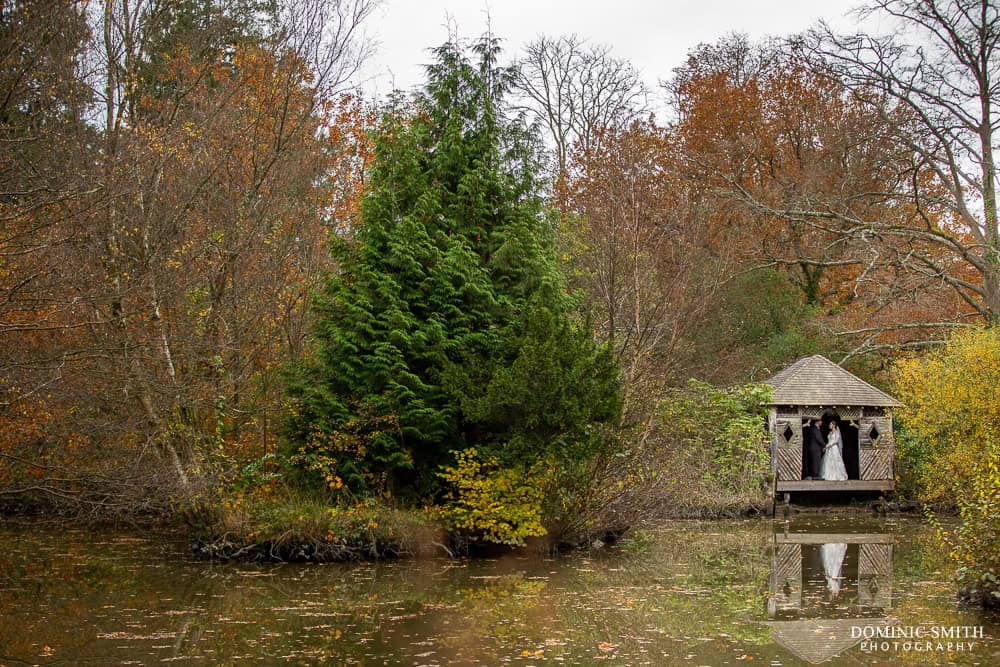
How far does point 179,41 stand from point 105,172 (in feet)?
24.5

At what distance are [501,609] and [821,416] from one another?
14.4m

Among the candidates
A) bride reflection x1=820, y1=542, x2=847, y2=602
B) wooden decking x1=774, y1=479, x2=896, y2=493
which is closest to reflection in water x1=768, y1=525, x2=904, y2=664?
bride reflection x1=820, y1=542, x2=847, y2=602

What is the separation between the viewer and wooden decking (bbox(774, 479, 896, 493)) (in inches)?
869

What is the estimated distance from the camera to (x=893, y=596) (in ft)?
35.1

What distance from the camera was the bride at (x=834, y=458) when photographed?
23188mm

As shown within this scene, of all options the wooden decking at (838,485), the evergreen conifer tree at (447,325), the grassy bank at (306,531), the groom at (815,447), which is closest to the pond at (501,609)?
the grassy bank at (306,531)

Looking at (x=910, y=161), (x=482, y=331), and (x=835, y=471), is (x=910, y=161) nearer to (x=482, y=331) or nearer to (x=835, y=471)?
(x=835, y=471)

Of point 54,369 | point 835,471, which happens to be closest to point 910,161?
point 835,471

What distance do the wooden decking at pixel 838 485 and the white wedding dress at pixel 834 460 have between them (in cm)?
96

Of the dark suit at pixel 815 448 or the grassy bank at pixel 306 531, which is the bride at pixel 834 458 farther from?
the grassy bank at pixel 306 531

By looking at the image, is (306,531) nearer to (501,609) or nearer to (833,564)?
(501,609)

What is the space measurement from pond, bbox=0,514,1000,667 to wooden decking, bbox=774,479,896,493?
665 cm

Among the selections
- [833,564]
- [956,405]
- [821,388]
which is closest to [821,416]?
[821,388]

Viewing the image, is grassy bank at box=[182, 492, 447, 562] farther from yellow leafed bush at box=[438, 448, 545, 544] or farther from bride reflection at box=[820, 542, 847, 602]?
bride reflection at box=[820, 542, 847, 602]
